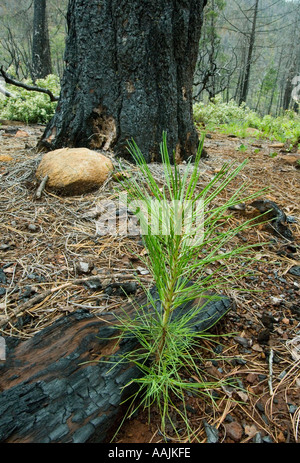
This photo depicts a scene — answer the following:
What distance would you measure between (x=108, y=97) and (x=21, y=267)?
5.77 ft

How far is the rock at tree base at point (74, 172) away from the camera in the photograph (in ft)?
7.34

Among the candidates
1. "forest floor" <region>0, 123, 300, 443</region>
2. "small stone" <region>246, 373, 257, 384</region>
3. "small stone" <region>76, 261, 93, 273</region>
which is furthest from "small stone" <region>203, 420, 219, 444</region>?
"small stone" <region>76, 261, 93, 273</region>

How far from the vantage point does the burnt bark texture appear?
237 cm

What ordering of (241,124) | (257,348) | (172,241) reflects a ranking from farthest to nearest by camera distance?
(241,124)
(257,348)
(172,241)

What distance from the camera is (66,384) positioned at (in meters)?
0.91

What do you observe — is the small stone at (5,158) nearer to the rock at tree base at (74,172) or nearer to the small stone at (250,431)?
the rock at tree base at (74,172)

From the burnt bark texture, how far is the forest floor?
0.48 metres

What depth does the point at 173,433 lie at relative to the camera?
93cm

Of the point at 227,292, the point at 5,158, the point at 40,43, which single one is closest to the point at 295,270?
the point at 227,292

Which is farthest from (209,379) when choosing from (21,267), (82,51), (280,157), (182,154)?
(280,157)

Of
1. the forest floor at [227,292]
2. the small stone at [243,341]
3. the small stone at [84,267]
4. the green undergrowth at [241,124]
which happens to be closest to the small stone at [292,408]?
the forest floor at [227,292]

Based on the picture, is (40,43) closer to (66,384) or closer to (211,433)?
(66,384)

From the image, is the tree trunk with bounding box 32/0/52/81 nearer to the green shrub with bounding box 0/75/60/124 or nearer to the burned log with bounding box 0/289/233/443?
the green shrub with bounding box 0/75/60/124

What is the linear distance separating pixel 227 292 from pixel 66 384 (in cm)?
94
